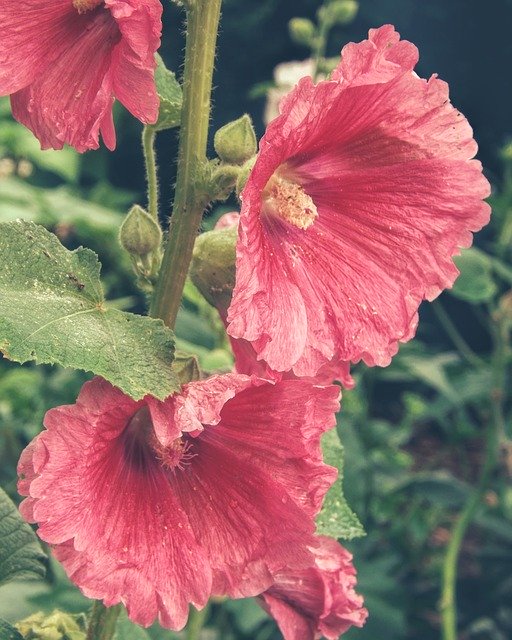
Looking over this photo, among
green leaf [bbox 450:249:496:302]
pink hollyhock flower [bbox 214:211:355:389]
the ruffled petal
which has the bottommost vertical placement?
green leaf [bbox 450:249:496:302]

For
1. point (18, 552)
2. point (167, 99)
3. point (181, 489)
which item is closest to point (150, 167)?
point (167, 99)

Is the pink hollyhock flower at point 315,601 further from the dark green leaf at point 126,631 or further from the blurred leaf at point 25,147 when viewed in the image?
the blurred leaf at point 25,147

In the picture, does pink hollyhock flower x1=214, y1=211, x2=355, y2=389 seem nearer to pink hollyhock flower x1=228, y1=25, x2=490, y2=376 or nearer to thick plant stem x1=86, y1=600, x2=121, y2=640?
pink hollyhock flower x1=228, y1=25, x2=490, y2=376

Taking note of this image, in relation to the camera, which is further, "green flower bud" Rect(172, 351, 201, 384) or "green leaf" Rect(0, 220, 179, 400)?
"green flower bud" Rect(172, 351, 201, 384)

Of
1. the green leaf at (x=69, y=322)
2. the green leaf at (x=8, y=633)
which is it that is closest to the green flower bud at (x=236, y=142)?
the green leaf at (x=69, y=322)

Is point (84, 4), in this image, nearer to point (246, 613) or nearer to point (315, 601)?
point (315, 601)

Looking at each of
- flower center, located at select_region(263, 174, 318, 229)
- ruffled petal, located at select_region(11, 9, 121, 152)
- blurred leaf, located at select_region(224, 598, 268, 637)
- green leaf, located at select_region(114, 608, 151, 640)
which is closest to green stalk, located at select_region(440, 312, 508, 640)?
blurred leaf, located at select_region(224, 598, 268, 637)

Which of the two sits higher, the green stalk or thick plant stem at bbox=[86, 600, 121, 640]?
thick plant stem at bbox=[86, 600, 121, 640]
